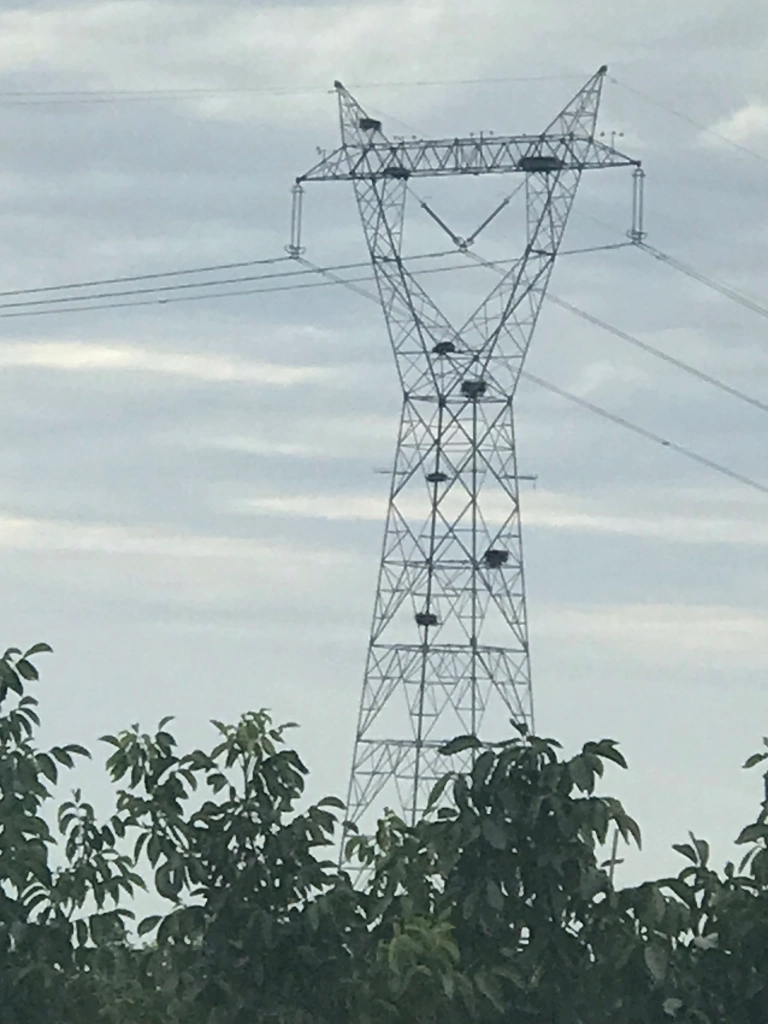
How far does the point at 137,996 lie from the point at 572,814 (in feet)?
15.6

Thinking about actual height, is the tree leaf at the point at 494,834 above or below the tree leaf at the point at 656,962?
above

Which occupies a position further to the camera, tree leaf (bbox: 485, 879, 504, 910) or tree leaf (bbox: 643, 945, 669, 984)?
tree leaf (bbox: 485, 879, 504, 910)

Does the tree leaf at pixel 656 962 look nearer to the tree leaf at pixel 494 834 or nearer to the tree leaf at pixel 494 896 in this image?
the tree leaf at pixel 494 896

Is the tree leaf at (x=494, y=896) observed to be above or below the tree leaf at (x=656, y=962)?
above

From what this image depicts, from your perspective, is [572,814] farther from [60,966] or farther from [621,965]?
[60,966]

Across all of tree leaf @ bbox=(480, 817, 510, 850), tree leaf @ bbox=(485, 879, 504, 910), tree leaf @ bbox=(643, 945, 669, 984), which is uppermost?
tree leaf @ bbox=(480, 817, 510, 850)

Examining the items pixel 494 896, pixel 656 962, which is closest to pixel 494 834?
pixel 494 896

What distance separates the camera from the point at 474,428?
191ft

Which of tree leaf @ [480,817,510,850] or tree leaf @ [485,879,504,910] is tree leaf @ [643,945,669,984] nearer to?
tree leaf @ [485,879,504,910]

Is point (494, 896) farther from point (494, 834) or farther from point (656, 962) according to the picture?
point (656, 962)

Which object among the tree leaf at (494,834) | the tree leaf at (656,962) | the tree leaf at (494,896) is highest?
the tree leaf at (494,834)

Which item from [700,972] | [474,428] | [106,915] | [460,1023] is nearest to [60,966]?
[106,915]

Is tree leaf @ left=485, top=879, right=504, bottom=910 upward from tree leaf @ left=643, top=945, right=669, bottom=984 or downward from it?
upward

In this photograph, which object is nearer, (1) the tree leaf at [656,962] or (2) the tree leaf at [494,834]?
(1) the tree leaf at [656,962]
